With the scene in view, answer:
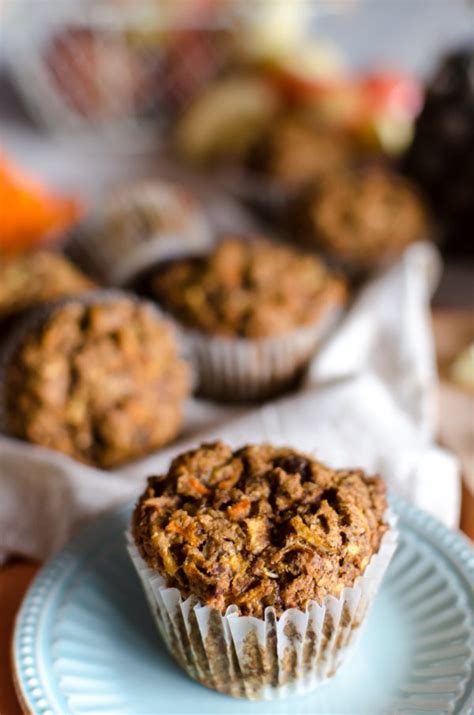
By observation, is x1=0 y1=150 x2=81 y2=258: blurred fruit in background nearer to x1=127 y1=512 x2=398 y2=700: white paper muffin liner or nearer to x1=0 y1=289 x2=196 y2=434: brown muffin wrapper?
x1=0 y1=289 x2=196 y2=434: brown muffin wrapper

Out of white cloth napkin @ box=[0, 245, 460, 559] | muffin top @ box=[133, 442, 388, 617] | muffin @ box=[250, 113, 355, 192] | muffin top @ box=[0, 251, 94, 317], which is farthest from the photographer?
muffin @ box=[250, 113, 355, 192]

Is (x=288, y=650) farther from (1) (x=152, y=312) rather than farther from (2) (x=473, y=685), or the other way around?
(1) (x=152, y=312)

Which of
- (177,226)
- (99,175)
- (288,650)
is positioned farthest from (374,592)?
(99,175)

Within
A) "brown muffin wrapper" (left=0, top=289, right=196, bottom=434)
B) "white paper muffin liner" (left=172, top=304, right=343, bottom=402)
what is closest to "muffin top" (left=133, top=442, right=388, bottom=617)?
"brown muffin wrapper" (left=0, top=289, right=196, bottom=434)

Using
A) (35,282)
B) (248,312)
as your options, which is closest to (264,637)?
(248,312)

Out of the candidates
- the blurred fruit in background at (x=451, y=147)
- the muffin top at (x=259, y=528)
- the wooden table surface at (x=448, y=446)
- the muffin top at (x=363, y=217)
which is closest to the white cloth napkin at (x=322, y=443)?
the wooden table surface at (x=448, y=446)

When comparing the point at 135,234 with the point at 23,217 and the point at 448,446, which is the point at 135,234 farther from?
the point at 448,446
